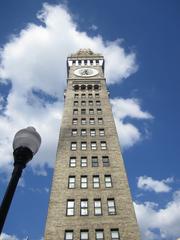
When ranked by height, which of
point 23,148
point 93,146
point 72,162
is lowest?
point 23,148

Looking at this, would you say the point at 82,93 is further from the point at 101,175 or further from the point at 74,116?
the point at 101,175

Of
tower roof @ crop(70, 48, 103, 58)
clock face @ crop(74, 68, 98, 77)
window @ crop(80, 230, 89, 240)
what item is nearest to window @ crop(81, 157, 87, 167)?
window @ crop(80, 230, 89, 240)

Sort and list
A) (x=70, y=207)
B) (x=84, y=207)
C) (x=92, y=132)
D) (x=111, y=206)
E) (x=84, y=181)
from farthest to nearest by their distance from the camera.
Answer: (x=92, y=132), (x=84, y=181), (x=111, y=206), (x=84, y=207), (x=70, y=207)

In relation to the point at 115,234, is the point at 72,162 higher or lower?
higher

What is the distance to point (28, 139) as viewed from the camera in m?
5.87

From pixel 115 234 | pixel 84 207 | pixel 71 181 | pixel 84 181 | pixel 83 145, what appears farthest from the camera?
pixel 83 145

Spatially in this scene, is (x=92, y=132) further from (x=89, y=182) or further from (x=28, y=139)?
(x=28, y=139)

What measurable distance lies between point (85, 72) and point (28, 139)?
170ft

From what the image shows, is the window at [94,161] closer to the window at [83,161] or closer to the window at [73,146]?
the window at [83,161]

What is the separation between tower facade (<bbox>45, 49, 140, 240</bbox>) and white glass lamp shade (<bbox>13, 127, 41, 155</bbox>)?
2000 cm

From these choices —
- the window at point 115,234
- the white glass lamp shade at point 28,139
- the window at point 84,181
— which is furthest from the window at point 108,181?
the white glass lamp shade at point 28,139

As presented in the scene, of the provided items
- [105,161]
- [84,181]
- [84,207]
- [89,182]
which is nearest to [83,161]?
[105,161]

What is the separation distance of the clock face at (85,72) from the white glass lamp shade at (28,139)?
50.1m

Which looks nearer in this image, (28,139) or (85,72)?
(28,139)
